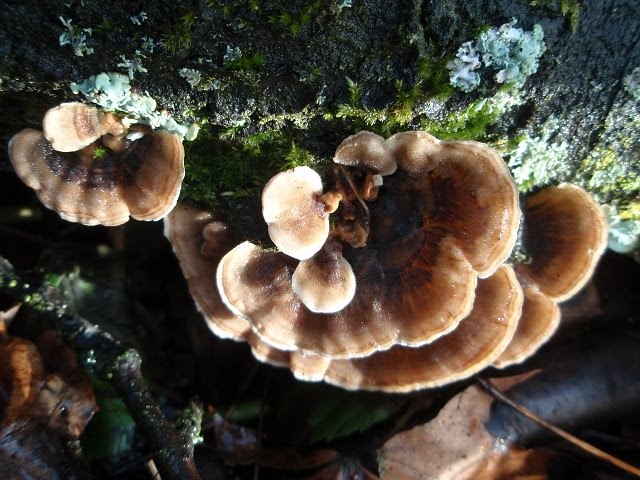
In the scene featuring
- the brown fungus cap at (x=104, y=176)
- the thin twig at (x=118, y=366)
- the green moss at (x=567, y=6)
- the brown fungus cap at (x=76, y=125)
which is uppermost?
the green moss at (x=567, y=6)

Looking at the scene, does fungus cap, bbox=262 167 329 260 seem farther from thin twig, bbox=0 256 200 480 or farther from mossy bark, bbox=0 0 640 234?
thin twig, bbox=0 256 200 480

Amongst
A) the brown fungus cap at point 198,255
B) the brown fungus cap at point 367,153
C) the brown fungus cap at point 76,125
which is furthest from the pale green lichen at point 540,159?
the brown fungus cap at point 76,125

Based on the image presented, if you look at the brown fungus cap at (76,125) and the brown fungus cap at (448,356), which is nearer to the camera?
the brown fungus cap at (76,125)

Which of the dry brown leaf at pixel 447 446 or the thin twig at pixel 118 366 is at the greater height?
A: the thin twig at pixel 118 366

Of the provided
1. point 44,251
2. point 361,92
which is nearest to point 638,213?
point 361,92

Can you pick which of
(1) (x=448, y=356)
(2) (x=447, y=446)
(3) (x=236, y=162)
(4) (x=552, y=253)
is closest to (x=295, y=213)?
(3) (x=236, y=162)

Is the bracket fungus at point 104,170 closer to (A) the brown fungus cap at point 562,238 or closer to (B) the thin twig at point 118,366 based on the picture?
(B) the thin twig at point 118,366

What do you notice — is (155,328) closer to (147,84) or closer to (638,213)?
(147,84)
